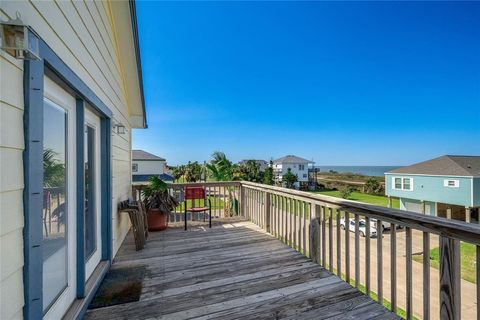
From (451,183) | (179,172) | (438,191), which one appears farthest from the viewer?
(179,172)

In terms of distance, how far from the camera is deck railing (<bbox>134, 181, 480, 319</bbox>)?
1.61 meters

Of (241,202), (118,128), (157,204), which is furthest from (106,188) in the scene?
(241,202)

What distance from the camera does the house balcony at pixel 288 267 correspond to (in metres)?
1.80

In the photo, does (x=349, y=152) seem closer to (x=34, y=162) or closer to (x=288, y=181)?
(x=288, y=181)

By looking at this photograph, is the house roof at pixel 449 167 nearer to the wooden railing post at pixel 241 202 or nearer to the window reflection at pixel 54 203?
the wooden railing post at pixel 241 202

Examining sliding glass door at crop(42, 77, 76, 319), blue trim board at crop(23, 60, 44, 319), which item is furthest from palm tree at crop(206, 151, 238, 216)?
blue trim board at crop(23, 60, 44, 319)

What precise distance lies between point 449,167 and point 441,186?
60.2 inches

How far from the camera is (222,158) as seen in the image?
10062mm

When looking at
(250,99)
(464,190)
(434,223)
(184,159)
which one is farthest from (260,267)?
(184,159)

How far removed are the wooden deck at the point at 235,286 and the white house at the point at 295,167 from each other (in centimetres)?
3562

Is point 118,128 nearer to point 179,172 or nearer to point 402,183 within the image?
point 402,183

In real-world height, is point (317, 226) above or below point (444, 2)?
below

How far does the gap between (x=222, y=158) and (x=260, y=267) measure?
729 centimetres

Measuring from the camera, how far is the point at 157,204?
4707 millimetres
